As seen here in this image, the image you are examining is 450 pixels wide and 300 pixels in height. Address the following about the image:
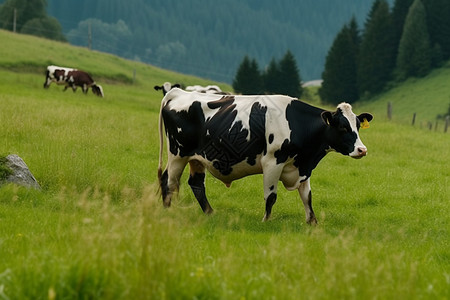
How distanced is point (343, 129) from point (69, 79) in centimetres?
2900

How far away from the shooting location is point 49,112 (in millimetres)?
21062

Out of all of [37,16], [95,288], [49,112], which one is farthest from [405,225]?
[37,16]

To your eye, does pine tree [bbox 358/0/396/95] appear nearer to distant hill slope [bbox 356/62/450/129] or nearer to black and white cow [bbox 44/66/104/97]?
distant hill slope [bbox 356/62/450/129]

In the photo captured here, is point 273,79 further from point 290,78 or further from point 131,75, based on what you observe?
point 131,75

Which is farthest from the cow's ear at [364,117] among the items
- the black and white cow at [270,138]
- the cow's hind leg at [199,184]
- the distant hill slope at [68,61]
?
the distant hill slope at [68,61]

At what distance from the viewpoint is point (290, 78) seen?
76.1 metres

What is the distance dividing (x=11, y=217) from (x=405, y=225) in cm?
665

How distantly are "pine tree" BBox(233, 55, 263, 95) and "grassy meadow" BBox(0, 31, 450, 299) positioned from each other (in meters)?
43.4

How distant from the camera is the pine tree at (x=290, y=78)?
249 feet

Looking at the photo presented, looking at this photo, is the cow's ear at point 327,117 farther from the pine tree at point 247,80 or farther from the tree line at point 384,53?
the tree line at point 384,53

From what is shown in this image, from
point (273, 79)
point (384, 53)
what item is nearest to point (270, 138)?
point (273, 79)

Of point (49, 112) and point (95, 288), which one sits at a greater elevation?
point (95, 288)

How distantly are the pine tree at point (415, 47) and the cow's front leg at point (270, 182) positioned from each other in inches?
3025

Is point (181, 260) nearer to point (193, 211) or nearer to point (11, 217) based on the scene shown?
point (11, 217)
